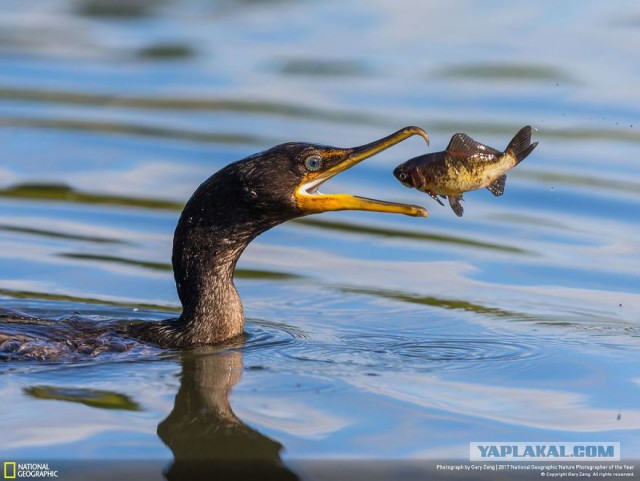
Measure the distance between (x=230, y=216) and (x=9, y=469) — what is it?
97.2 inches

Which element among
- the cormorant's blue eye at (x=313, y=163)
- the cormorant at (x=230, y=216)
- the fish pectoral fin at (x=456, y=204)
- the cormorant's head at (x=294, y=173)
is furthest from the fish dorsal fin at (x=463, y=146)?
the cormorant's blue eye at (x=313, y=163)

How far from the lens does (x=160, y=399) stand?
7.01 meters

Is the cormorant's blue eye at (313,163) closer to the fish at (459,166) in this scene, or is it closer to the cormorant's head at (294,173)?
the cormorant's head at (294,173)

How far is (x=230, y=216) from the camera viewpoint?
818 centimetres

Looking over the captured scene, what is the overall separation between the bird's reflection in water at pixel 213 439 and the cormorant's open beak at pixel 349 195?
3.41 feet

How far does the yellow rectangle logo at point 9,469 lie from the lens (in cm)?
605

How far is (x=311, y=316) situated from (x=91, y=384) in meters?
2.07

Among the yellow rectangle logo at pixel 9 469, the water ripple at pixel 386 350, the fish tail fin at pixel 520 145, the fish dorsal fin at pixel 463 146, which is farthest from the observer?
the water ripple at pixel 386 350

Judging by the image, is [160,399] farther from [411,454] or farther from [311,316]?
[311,316]

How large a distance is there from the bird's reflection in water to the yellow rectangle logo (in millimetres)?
629

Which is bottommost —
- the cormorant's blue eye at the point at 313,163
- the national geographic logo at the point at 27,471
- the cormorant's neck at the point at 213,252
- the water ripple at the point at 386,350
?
the national geographic logo at the point at 27,471

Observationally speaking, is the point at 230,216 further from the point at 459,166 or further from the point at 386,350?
the point at 459,166

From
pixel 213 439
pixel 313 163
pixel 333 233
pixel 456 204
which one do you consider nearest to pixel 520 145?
pixel 456 204

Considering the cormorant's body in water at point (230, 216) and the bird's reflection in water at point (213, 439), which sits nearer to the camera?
the bird's reflection in water at point (213, 439)
